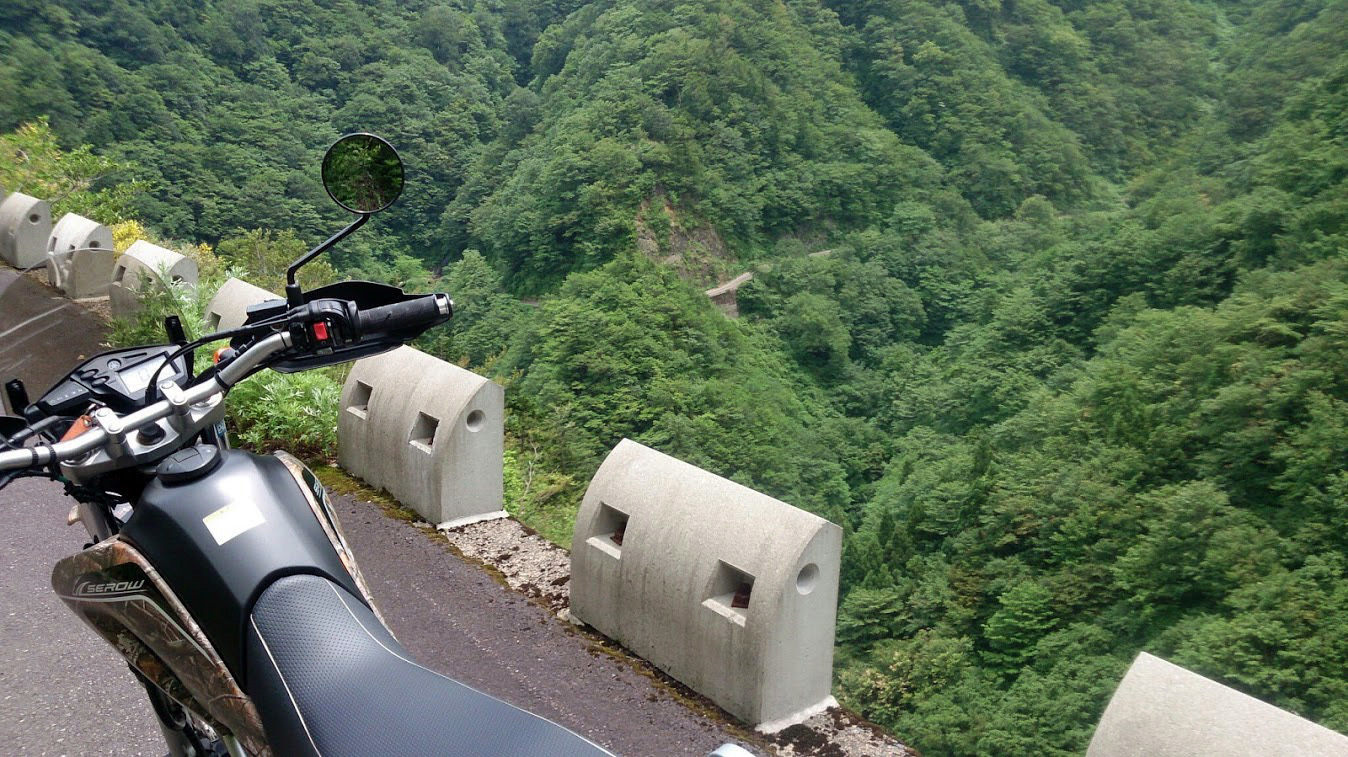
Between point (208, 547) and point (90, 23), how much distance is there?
41.5m

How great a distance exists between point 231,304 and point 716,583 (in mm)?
4283

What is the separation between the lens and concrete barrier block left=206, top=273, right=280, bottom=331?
20.1 feet

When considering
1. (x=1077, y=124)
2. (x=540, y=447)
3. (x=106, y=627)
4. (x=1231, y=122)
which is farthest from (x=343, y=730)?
(x=1077, y=124)

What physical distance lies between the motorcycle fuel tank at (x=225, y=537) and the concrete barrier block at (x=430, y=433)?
298 cm

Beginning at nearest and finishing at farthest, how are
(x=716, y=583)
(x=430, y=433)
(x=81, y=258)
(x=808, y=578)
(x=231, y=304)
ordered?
1. (x=808, y=578)
2. (x=716, y=583)
3. (x=430, y=433)
4. (x=231, y=304)
5. (x=81, y=258)

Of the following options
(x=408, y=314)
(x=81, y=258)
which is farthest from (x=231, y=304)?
(x=408, y=314)

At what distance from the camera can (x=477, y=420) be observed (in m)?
4.88

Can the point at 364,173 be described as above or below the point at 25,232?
above

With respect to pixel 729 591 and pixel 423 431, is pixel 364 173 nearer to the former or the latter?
pixel 729 591

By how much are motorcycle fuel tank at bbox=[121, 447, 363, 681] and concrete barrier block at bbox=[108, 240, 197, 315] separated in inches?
248

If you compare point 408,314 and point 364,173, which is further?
point 364,173

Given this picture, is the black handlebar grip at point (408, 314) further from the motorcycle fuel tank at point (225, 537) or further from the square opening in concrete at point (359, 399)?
the square opening in concrete at point (359, 399)

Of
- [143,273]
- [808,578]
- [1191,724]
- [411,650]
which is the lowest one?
[411,650]

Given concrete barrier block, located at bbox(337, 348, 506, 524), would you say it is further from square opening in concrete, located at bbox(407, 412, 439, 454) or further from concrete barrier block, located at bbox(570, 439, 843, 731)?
concrete barrier block, located at bbox(570, 439, 843, 731)
